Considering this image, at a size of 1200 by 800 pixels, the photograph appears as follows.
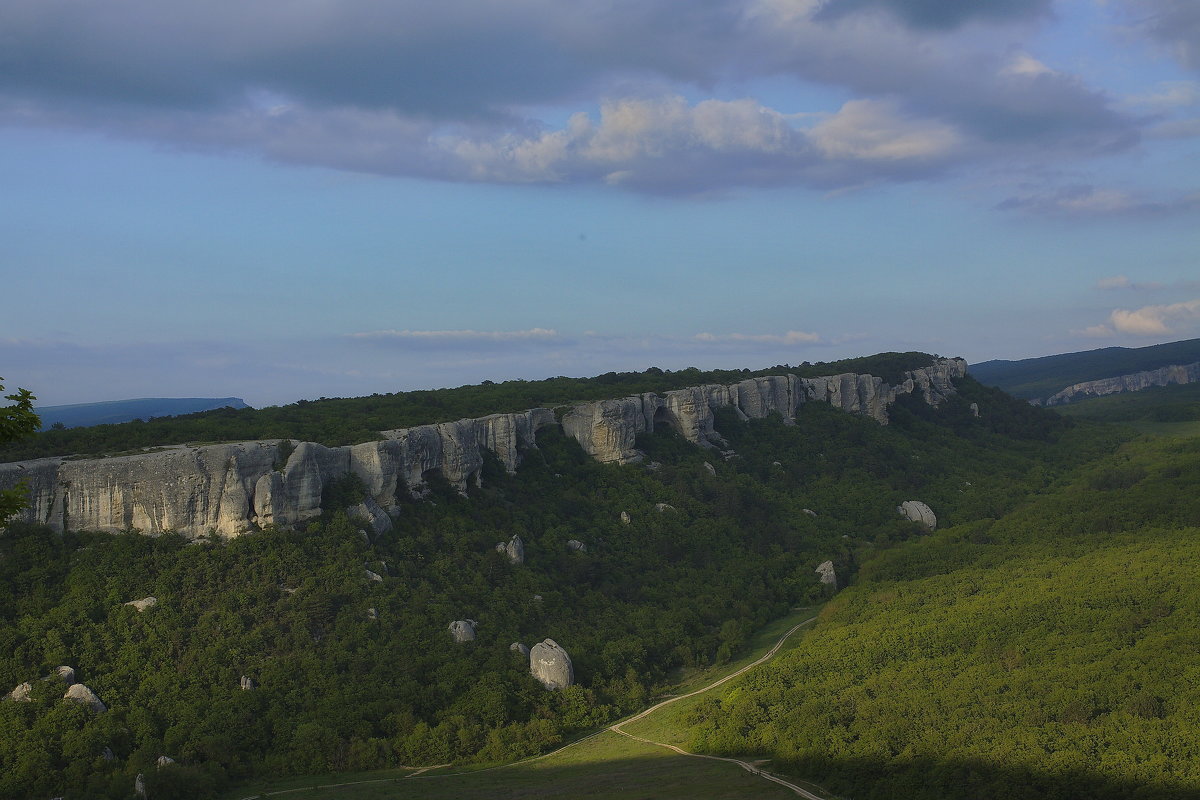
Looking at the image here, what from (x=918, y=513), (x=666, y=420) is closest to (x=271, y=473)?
(x=666, y=420)

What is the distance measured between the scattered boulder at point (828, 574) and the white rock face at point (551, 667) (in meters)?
23.5

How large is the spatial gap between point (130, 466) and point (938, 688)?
34775 millimetres

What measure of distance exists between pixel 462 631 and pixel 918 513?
43.7 metres

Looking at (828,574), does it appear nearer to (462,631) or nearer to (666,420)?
(666,420)

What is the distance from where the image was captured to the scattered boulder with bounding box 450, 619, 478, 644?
46281mm

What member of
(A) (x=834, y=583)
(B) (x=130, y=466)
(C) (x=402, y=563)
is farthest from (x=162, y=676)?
(A) (x=834, y=583)

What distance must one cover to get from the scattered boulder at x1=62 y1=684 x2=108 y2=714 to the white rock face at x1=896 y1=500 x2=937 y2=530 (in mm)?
57815

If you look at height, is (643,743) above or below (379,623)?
below

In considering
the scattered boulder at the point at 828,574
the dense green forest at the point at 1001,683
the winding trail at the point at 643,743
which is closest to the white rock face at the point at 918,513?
the scattered boulder at the point at 828,574

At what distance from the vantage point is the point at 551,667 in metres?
45.2

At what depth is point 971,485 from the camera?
87.0m

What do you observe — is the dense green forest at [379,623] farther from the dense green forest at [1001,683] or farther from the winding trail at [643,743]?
the dense green forest at [1001,683]

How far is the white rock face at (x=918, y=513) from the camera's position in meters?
76.4

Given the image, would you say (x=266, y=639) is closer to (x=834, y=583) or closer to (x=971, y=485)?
(x=834, y=583)
